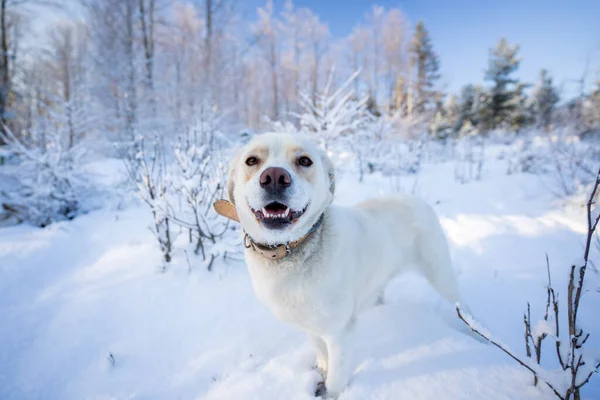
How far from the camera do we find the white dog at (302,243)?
1.19 m

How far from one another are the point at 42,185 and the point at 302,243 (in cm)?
552

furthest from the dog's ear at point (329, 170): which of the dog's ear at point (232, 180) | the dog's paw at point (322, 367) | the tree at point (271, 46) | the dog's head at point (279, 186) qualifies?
the tree at point (271, 46)

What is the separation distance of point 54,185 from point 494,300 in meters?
6.78

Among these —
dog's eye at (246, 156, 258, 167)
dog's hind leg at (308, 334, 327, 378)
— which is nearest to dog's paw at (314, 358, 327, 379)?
dog's hind leg at (308, 334, 327, 378)

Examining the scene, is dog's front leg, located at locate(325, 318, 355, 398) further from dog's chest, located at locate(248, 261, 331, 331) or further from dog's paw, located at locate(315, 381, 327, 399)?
dog's chest, located at locate(248, 261, 331, 331)

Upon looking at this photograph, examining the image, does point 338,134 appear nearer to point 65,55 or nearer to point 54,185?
point 54,185

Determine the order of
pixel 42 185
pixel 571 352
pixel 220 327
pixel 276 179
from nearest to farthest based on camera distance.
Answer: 1. pixel 571 352
2. pixel 276 179
3. pixel 220 327
4. pixel 42 185

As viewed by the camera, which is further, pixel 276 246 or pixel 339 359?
pixel 339 359

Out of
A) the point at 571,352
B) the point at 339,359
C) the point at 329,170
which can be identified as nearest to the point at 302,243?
the point at 329,170

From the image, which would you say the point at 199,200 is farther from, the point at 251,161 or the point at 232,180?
the point at 251,161

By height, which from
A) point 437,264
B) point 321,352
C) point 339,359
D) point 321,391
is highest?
point 437,264

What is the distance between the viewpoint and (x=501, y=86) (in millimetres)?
21078

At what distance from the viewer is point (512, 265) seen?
2.76 m

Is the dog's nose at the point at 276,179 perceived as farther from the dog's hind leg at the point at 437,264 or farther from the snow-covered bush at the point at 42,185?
the snow-covered bush at the point at 42,185
